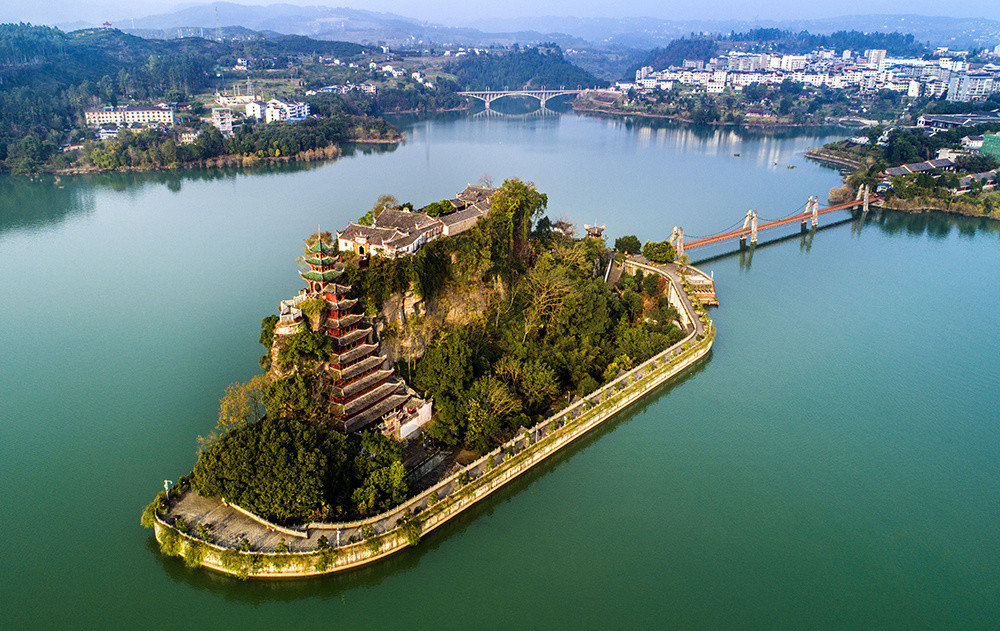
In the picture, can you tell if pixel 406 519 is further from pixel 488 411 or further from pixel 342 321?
pixel 342 321

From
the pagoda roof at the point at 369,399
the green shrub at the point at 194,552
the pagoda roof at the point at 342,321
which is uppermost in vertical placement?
the pagoda roof at the point at 342,321

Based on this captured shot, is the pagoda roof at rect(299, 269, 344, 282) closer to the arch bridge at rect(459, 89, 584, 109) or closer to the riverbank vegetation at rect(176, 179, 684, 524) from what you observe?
the riverbank vegetation at rect(176, 179, 684, 524)

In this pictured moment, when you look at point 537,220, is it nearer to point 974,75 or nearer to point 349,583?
point 349,583

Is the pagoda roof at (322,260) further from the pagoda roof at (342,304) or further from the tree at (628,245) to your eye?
the tree at (628,245)

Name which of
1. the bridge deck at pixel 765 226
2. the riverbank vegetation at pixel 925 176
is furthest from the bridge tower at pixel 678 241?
the riverbank vegetation at pixel 925 176

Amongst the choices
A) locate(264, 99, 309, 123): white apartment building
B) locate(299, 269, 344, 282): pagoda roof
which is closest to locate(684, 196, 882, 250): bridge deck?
locate(299, 269, 344, 282): pagoda roof

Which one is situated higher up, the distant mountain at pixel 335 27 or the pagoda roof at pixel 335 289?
the distant mountain at pixel 335 27
